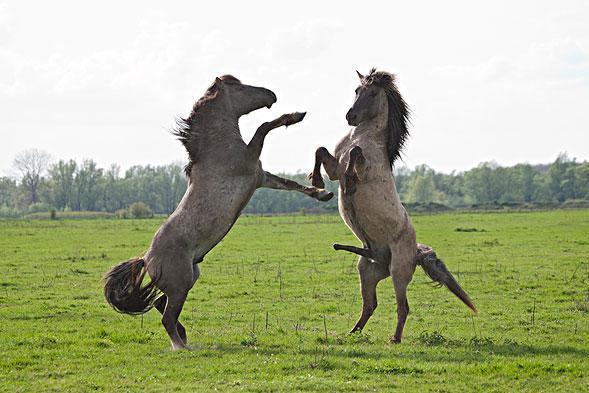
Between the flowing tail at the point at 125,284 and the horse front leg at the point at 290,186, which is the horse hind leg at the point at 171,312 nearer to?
the flowing tail at the point at 125,284

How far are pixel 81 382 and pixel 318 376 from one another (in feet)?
8.00

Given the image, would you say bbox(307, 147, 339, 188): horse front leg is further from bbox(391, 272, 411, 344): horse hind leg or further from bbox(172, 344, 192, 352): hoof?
bbox(172, 344, 192, 352): hoof

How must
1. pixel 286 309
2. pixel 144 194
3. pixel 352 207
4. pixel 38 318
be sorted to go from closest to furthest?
1. pixel 352 207
2. pixel 38 318
3. pixel 286 309
4. pixel 144 194

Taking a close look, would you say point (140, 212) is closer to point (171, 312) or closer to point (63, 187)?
point (63, 187)

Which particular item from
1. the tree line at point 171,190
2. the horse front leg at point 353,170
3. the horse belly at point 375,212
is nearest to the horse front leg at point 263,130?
the horse front leg at point 353,170

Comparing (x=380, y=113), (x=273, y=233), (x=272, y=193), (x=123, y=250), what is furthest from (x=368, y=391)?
(x=272, y=193)

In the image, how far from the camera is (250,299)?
1500 centimetres

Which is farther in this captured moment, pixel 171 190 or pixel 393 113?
pixel 171 190

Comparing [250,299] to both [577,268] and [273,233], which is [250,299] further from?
[273,233]

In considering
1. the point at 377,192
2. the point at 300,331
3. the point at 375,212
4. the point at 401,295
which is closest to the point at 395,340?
the point at 401,295

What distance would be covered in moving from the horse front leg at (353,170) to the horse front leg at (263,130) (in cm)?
92

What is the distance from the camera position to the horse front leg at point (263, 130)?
954 cm

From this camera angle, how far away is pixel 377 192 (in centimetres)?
977

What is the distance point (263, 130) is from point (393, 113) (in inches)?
76.3
